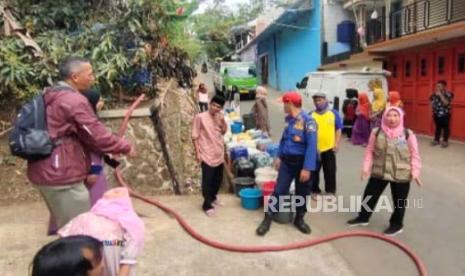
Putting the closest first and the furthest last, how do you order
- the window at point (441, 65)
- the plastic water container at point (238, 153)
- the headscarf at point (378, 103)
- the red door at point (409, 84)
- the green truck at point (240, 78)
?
the plastic water container at point (238, 153)
the headscarf at point (378, 103)
the window at point (441, 65)
the red door at point (409, 84)
the green truck at point (240, 78)

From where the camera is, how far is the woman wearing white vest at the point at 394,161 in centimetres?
534

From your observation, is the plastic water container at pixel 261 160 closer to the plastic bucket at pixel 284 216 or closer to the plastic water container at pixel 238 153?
the plastic water container at pixel 238 153

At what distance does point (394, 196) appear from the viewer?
552 cm

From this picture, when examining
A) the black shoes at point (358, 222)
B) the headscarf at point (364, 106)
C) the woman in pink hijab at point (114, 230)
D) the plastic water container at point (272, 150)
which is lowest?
the black shoes at point (358, 222)

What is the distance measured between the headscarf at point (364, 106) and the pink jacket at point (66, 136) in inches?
385

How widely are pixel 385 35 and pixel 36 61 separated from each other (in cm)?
1242

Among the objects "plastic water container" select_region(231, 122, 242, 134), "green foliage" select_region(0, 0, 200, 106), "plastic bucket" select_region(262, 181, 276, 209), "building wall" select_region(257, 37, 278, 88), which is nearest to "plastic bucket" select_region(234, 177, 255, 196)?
"plastic bucket" select_region(262, 181, 276, 209)

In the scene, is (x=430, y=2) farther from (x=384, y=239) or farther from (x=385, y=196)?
(x=384, y=239)

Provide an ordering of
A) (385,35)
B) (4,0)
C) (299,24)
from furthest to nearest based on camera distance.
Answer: (299,24) < (385,35) < (4,0)

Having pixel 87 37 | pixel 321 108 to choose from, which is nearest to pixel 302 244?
pixel 321 108

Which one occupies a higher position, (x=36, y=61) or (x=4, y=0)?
(x=4, y=0)

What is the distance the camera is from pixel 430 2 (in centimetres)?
1387

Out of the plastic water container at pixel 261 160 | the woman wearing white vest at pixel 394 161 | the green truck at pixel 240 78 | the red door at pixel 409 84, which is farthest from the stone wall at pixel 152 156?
the green truck at pixel 240 78

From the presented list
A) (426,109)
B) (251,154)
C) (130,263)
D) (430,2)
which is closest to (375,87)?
(426,109)
